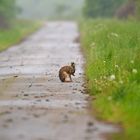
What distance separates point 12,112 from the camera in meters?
14.0

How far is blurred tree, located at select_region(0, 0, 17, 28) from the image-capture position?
56.5m

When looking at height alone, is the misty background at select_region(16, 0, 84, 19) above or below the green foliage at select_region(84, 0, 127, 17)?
above

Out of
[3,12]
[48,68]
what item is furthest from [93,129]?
[3,12]

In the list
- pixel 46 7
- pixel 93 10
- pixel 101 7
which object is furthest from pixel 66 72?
pixel 46 7

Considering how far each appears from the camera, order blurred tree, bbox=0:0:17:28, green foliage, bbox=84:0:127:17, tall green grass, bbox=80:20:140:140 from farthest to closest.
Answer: green foliage, bbox=84:0:127:17 → blurred tree, bbox=0:0:17:28 → tall green grass, bbox=80:20:140:140

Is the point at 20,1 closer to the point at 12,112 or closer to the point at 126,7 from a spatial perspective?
the point at 126,7

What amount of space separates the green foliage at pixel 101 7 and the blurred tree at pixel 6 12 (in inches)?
584

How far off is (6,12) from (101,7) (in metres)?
19.2

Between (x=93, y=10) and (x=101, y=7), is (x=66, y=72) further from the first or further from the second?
(x=93, y=10)

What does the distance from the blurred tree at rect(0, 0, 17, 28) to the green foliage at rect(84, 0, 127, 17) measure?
1483cm

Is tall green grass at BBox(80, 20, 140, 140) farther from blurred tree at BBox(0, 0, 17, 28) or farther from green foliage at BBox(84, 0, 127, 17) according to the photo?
green foliage at BBox(84, 0, 127, 17)

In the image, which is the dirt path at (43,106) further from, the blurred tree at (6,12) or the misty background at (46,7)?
the misty background at (46,7)

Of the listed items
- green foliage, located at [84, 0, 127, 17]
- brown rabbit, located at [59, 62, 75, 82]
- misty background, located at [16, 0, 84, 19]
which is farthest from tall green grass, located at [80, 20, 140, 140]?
misty background, located at [16, 0, 84, 19]

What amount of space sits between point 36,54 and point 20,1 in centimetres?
12281
